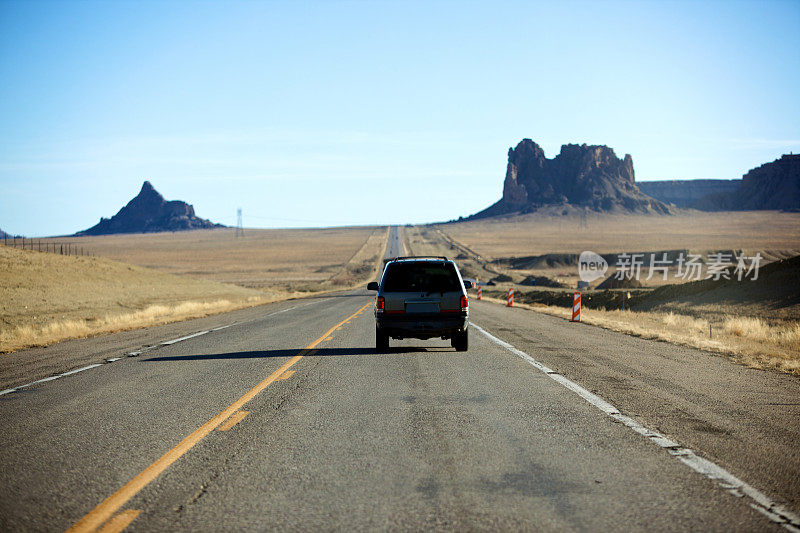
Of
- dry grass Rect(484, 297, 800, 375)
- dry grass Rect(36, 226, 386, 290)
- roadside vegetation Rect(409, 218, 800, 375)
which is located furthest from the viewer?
dry grass Rect(36, 226, 386, 290)

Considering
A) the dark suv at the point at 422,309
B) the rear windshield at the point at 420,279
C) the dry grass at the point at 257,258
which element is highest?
the rear windshield at the point at 420,279

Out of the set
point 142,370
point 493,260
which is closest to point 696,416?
point 142,370

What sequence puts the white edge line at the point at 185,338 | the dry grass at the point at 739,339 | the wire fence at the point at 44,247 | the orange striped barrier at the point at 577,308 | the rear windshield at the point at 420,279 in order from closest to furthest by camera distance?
Answer: the dry grass at the point at 739,339
the rear windshield at the point at 420,279
the white edge line at the point at 185,338
the orange striped barrier at the point at 577,308
the wire fence at the point at 44,247

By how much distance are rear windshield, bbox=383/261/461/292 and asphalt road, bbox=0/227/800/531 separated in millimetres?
2010

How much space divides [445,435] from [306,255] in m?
126

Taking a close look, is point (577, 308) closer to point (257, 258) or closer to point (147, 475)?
point (147, 475)

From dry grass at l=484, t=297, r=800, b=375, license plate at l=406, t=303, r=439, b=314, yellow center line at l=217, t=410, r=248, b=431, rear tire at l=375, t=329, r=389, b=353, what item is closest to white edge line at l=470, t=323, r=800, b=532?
yellow center line at l=217, t=410, r=248, b=431

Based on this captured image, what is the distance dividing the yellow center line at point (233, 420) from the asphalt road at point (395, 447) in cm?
3

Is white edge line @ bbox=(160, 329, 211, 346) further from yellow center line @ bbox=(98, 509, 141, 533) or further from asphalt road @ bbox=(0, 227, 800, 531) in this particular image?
yellow center line @ bbox=(98, 509, 141, 533)

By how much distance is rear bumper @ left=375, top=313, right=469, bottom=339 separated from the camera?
1221 cm

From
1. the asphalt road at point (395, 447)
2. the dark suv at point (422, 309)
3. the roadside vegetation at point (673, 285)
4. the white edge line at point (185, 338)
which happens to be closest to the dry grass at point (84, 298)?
the white edge line at point (185, 338)

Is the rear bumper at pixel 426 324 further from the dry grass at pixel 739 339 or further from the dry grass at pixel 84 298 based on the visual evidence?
the dry grass at pixel 84 298

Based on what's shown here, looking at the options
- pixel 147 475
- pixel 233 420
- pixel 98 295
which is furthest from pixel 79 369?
pixel 98 295

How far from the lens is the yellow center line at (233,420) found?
637 cm
